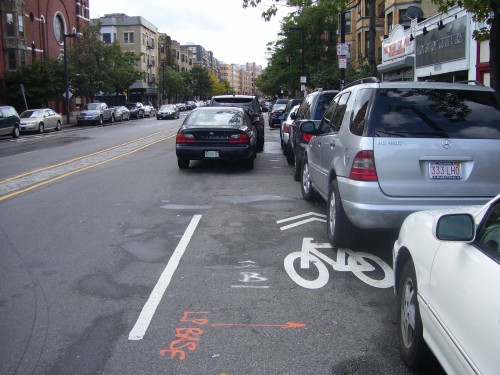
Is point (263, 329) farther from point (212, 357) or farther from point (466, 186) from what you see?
point (466, 186)

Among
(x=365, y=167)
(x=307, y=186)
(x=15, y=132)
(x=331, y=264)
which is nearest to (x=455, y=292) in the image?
(x=365, y=167)

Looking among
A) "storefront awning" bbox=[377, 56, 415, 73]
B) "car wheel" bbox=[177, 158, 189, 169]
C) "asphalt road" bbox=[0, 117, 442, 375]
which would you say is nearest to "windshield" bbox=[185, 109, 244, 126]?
"car wheel" bbox=[177, 158, 189, 169]

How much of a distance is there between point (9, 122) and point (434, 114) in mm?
26894

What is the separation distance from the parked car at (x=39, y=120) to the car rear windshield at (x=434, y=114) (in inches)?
1143

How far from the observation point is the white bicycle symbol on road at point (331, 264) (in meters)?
5.54

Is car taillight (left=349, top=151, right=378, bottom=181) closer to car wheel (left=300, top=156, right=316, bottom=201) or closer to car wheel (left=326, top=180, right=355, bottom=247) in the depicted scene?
car wheel (left=326, top=180, right=355, bottom=247)

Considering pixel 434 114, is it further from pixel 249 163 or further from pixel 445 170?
pixel 249 163

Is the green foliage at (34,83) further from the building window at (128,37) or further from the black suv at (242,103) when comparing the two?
the building window at (128,37)

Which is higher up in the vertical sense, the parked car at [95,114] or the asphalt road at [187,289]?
the parked car at [95,114]

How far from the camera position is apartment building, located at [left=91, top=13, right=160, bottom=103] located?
83.9 m

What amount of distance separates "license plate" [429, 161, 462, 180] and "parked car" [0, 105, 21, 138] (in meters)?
26.4

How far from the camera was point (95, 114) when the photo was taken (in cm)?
4169

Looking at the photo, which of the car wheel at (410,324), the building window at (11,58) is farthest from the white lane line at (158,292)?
the building window at (11,58)

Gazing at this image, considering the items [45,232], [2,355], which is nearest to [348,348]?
[2,355]
